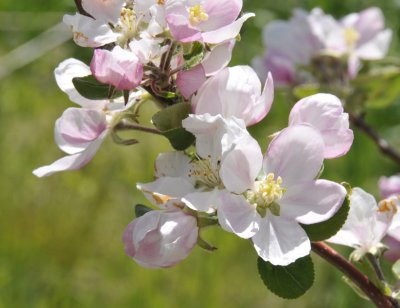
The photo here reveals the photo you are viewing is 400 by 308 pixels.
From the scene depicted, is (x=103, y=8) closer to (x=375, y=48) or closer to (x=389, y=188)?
(x=389, y=188)

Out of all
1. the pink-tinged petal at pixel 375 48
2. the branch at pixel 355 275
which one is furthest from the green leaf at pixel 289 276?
the pink-tinged petal at pixel 375 48

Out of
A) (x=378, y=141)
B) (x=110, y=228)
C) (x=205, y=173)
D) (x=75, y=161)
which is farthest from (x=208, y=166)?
(x=110, y=228)

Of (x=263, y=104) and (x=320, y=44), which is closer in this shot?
(x=263, y=104)

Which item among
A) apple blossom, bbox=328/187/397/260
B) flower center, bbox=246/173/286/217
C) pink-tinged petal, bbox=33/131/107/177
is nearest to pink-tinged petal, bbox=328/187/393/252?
apple blossom, bbox=328/187/397/260

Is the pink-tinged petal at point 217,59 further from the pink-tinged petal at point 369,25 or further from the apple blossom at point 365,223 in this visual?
the pink-tinged petal at point 369,25

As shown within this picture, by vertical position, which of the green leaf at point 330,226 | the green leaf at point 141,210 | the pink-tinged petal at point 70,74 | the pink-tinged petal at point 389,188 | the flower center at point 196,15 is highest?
the flower center at point 196,15

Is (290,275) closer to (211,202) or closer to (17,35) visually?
(211,202)
